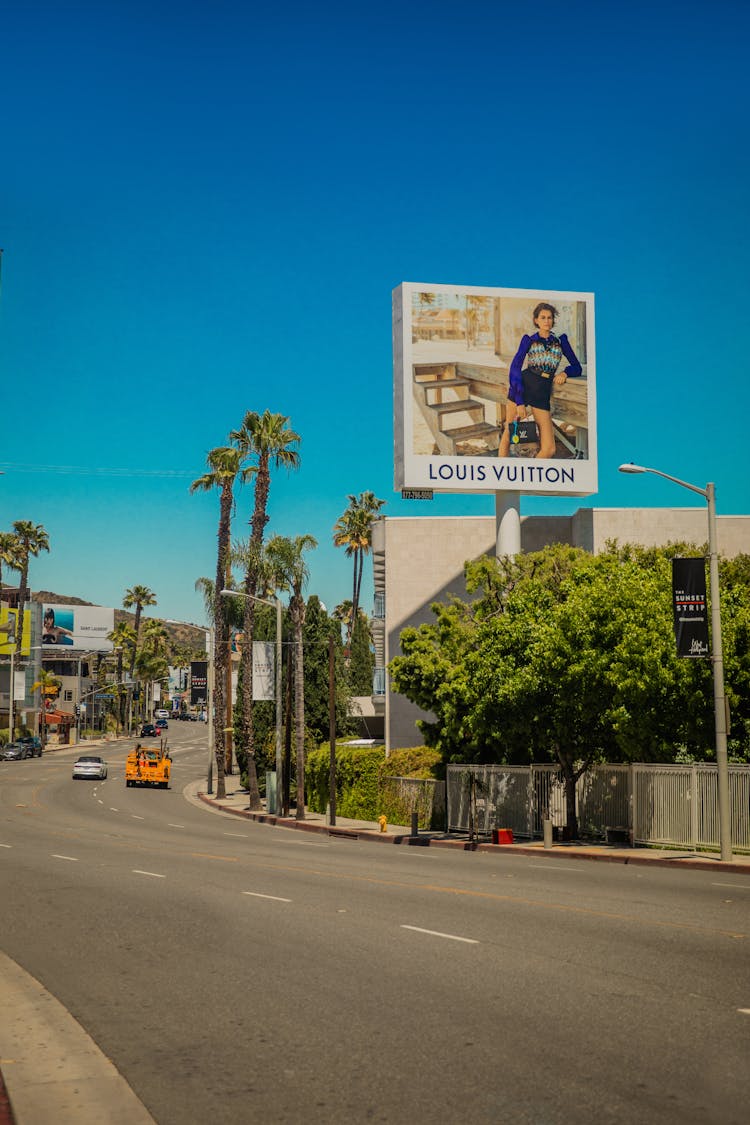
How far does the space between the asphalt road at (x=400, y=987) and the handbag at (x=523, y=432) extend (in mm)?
28878

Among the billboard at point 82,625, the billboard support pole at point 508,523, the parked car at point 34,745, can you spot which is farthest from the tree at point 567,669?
the billboard at point 82,625

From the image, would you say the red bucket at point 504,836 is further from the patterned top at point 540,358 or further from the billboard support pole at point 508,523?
the patterned top at point 540,358

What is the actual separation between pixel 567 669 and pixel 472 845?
6.38m

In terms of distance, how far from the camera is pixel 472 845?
35.7 m

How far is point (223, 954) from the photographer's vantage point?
43.6 ft

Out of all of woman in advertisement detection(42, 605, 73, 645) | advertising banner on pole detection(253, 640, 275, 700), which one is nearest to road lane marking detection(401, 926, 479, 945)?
advertising banner on pole detection(253, 640, 275, 700)

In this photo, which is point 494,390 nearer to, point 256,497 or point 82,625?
point 256,497

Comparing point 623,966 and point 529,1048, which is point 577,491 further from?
point 529,1048

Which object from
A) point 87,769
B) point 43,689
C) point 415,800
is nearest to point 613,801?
point 415,800

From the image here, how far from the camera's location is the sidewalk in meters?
27.7

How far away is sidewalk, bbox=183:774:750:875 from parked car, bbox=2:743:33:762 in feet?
134

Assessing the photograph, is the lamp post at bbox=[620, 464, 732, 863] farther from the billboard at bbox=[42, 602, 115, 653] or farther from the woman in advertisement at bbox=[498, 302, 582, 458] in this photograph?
the billboard at bbox=[42, 602, 115, 653]

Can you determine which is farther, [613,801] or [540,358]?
[540,358]

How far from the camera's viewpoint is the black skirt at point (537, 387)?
51344 millimetres
